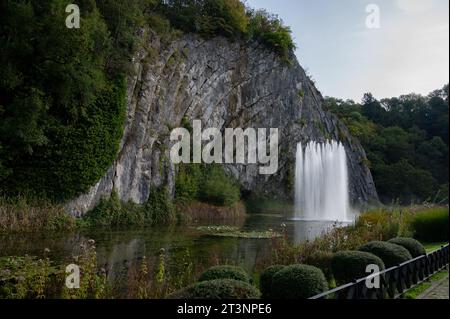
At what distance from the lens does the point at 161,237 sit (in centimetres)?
1695

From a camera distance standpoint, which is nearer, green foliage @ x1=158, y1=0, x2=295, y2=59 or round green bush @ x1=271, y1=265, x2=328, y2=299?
round green bush @ x1=271, y1=265, x2=328, y2=299

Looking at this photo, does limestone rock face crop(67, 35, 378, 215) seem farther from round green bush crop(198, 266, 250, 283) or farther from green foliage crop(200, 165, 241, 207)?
round green bush crop(198, 266, 250, 283)

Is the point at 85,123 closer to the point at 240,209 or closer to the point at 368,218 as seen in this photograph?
the point at 368,218

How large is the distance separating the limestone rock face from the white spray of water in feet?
3.65

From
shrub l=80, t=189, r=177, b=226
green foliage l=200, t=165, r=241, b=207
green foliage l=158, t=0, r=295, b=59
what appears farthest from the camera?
green foliage l=158, t=0, r=295, b=59

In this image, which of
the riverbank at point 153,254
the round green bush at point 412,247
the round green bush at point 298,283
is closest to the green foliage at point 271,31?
the riverbank at point 153,254

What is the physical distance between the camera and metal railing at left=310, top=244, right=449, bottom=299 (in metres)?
5.80

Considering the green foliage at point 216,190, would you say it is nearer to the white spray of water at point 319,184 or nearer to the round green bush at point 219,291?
the white spray of water at point 319,184

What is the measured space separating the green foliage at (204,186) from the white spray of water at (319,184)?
7404mm

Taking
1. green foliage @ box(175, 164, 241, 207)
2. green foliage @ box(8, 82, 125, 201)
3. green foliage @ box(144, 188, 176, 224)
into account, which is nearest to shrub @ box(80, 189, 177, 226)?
green foliage @ box(144, 188, 176, 224)

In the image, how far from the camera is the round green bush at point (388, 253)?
888 cm
